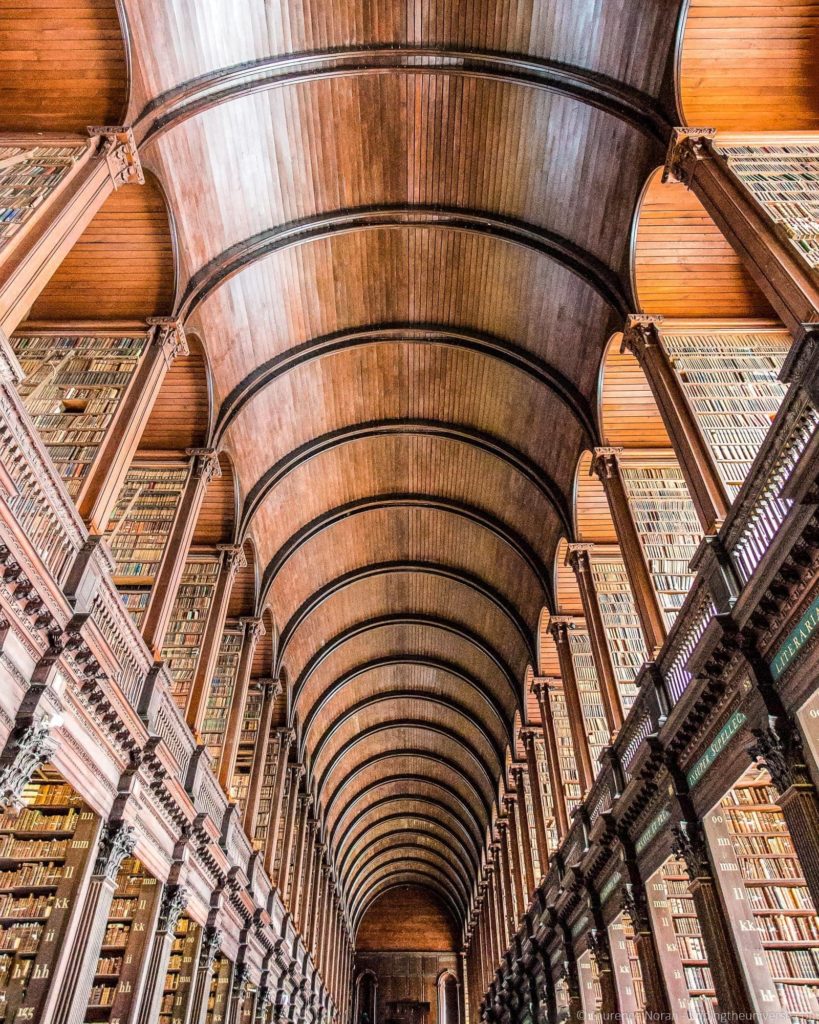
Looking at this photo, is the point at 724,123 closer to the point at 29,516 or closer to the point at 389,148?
the point at 389,148

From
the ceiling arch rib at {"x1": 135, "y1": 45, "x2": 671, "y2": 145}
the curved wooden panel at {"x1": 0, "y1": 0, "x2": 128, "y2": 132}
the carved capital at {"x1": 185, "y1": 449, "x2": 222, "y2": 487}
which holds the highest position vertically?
the ceiling arch rib at {"x1": 135, "y1": 45, "x2": 671, "y2": 145}

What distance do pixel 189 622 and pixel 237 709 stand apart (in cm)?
204

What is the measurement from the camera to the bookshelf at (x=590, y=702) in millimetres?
12901

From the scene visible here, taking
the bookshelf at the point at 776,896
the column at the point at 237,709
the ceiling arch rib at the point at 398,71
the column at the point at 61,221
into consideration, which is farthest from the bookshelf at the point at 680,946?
the ceiling arch rib at the point at 398,71

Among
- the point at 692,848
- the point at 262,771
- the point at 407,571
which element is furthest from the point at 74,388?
the point at 407,571

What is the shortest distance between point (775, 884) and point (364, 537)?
1302 centimetres

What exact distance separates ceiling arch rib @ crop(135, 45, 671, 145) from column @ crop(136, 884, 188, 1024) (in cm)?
913

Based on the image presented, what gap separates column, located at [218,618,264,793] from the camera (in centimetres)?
1214

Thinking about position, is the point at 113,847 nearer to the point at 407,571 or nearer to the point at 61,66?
the point at 61,66

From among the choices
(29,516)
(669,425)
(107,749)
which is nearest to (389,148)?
(669,425)

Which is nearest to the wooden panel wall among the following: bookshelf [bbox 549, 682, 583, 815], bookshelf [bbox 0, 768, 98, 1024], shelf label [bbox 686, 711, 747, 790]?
bookshelf [bbox 549, 682, 583, 815]

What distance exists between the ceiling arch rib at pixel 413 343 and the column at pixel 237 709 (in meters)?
4.58

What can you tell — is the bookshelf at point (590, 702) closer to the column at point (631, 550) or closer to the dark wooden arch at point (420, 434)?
the dark wooden arch at point (420, 434)

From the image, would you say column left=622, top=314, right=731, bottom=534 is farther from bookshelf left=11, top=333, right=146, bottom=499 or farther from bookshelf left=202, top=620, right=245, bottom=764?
bookshelf left=202, top=620, right=245, bottom=764
